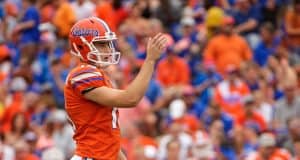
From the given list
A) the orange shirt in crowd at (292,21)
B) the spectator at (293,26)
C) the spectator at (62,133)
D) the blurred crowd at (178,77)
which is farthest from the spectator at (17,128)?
the orange shirt in crowd at (292,21)

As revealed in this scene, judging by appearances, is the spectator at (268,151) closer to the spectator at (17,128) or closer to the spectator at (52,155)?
the spectator at (52,155)

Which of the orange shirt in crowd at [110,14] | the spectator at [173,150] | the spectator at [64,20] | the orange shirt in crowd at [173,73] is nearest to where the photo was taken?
the spectator at [173,150]

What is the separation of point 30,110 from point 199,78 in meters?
2.29

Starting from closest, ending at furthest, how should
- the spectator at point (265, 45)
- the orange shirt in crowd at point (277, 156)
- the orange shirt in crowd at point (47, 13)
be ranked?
the orange shirt in crowd at point (277, 156) → the spectator at point (265, 45) → the orange shirt in crowd at point (47, 13)

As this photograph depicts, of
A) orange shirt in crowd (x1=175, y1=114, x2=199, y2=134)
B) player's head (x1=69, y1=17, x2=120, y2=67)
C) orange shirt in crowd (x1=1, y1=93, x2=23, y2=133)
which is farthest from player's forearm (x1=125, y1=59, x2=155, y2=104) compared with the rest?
orange shirt in crowd (x1=1, y1=93, x2=23, y2=133)

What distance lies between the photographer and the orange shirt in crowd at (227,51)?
1358cm

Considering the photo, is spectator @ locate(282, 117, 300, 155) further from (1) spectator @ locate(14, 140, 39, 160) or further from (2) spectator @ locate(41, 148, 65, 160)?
(1) spectator @ locate(14, 140, 39, 160)

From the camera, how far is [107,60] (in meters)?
6.25

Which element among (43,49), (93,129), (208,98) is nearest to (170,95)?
(208,98)

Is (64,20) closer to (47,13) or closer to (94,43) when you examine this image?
(47,13)

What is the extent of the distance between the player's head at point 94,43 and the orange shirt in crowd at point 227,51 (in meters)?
7.33

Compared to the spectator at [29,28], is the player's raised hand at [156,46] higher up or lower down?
lower down

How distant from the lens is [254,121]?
11.9 m

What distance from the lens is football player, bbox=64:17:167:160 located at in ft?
20.2
